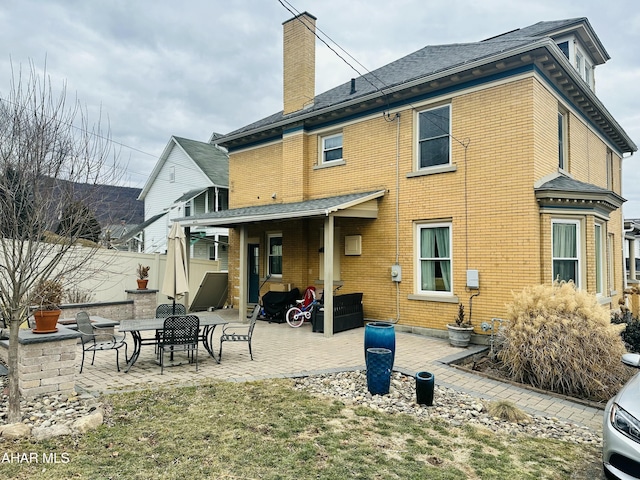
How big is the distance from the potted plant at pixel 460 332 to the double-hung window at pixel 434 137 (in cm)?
407

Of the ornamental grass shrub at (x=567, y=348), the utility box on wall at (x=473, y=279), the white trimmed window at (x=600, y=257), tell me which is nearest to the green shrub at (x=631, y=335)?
the white trimmed window at (x=600, y=257)

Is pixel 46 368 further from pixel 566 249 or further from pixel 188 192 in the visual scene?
pixel 188 192

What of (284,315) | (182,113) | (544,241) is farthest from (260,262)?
(182,113)

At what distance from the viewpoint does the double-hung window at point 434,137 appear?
419 inches

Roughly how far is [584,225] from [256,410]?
893 cm

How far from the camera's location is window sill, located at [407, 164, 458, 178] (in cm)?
1033

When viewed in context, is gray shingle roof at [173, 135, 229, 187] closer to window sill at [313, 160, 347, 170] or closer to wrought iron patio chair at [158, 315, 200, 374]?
window sill at [313, 160, 347, 170]

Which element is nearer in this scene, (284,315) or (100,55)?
(100,55)

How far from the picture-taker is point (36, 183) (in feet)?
15.3

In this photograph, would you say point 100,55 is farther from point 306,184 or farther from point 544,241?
point 544,241

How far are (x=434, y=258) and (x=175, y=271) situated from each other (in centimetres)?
650

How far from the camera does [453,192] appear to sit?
405 inches

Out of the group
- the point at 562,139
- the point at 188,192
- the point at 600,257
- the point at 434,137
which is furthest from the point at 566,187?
the point at 188,192

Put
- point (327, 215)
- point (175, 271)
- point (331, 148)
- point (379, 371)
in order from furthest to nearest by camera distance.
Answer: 1. point (331, 148)
2. point (327, 215)
3. point (175, 271)
4. point (379, 371)
